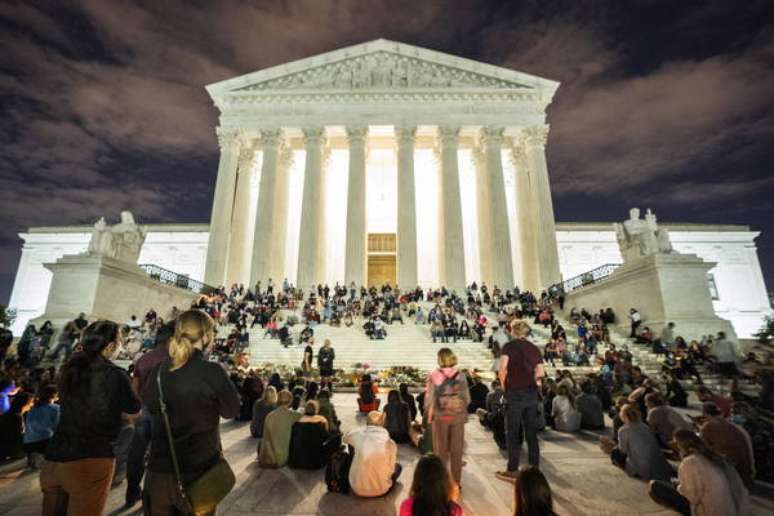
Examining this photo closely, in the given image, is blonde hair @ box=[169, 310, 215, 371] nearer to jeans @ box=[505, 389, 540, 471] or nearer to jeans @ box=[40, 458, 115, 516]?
jeans @ box=[40, 458, 115, 516]

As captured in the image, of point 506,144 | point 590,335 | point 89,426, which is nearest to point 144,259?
point 506,144

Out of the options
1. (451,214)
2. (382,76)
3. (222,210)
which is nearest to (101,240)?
(222,210)

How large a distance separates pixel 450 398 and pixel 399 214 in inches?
915

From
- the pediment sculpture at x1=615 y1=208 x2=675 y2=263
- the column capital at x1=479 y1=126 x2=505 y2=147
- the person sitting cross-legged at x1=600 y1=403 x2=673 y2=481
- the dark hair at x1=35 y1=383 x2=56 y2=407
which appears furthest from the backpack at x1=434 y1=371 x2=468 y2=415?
the column capital at x1=479 y1=126 x2=505 y2=147

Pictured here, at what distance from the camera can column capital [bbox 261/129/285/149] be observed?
95.2ft

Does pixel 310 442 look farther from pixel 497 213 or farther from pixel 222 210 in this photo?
pixel 222 210

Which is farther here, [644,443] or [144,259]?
[144,259]

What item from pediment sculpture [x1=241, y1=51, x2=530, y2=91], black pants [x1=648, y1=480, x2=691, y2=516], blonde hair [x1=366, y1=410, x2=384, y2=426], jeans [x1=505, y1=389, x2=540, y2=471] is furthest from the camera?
pediment sculpture [x1=241, y1=51, x2=530, y2=91]

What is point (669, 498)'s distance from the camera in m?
4.00

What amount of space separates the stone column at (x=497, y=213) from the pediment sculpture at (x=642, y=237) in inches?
326

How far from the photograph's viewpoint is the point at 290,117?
2953 cm

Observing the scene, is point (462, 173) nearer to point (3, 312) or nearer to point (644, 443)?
point (644, 443)

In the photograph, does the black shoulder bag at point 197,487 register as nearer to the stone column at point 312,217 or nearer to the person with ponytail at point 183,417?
the person with ponytail at point 183,417

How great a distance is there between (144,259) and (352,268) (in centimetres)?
3009
